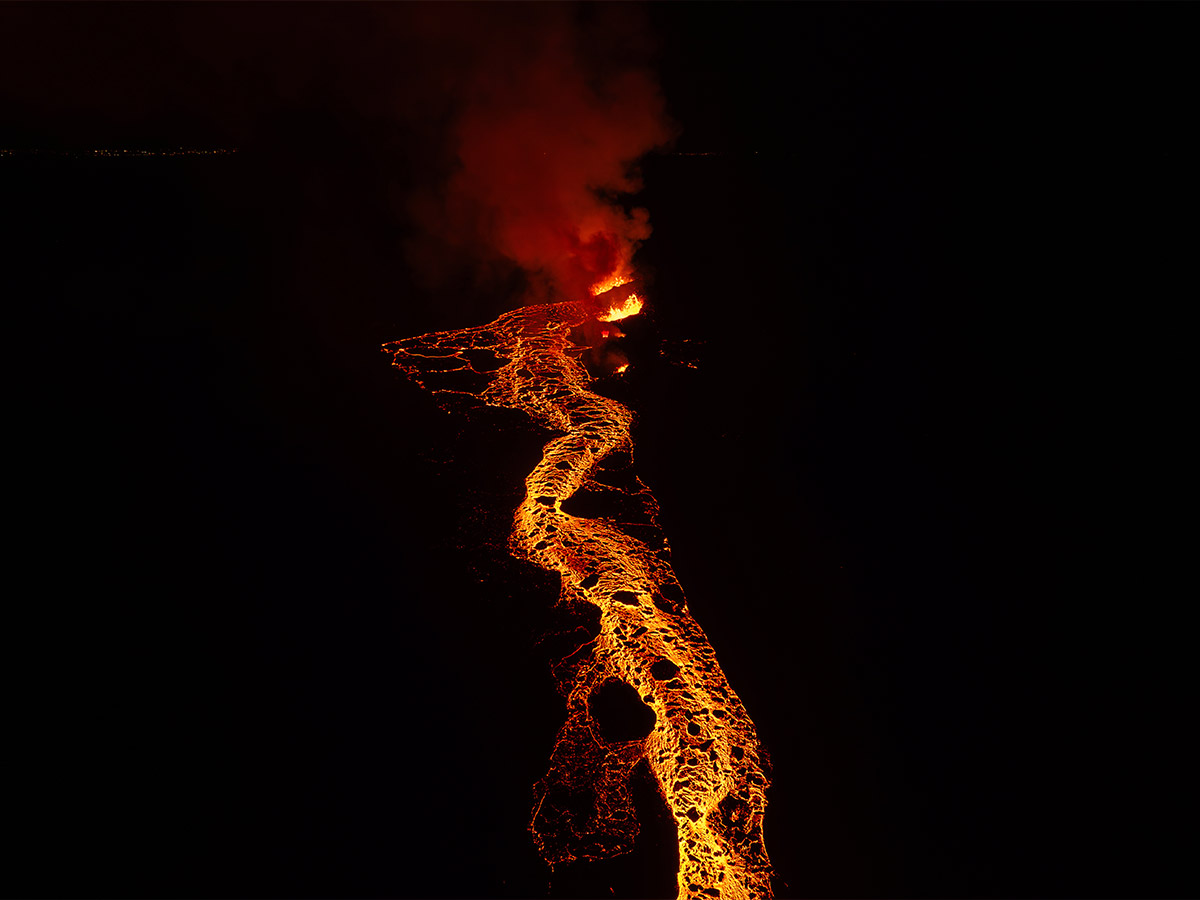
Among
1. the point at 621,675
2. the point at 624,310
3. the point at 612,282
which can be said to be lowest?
the point at 621,675

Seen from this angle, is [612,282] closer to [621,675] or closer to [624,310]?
[624,310]

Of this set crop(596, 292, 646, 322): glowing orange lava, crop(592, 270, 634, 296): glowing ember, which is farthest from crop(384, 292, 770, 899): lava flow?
crop(592, 270, 634, 296): glowing ember

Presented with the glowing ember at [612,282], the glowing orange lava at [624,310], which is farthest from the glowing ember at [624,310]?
the glowing ember at [612,282]

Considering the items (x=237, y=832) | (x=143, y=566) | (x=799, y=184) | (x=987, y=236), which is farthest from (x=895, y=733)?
(x=799, y=184)

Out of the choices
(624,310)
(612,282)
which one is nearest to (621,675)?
(624,310)

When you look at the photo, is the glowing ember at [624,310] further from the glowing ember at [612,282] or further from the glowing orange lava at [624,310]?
the glowing ember at [612,282]

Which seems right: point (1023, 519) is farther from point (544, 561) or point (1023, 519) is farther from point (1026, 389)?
point (544, 561)
